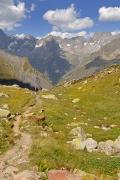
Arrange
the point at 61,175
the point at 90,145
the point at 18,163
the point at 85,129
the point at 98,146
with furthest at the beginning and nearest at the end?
the point at 85,129 → the point at 98,146 → the point at 90,145 → the point at 18,163 → the point at 61,175

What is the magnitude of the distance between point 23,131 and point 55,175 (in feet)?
72.1

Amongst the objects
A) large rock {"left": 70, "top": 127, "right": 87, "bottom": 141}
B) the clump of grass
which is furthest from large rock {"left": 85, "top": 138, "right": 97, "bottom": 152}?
the clump of grass

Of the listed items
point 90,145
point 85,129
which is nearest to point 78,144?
point 90,145

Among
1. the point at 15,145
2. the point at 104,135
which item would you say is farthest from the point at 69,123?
the point at 15,145

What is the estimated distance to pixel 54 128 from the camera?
57969 millimetres

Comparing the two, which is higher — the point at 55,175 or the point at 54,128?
the point at 54,128

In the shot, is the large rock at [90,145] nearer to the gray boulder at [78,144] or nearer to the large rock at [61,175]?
the gray boulder at [78,144]

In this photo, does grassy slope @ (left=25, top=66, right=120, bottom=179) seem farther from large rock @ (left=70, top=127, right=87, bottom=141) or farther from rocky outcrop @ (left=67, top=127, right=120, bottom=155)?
rocky outcrop @ (left=67, top=127, right=120, bottom=155)

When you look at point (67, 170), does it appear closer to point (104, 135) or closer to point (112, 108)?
point (104, 135)

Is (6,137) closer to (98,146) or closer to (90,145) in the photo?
(90,145)

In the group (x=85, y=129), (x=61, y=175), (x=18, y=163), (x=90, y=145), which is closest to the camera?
(x=61, y=175)

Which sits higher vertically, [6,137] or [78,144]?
[6,137]

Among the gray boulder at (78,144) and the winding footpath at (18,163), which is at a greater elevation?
the gray boulder at (78,144)

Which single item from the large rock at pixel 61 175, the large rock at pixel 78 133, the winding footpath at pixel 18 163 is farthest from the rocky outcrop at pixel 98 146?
the large rock at pixel 61 175
